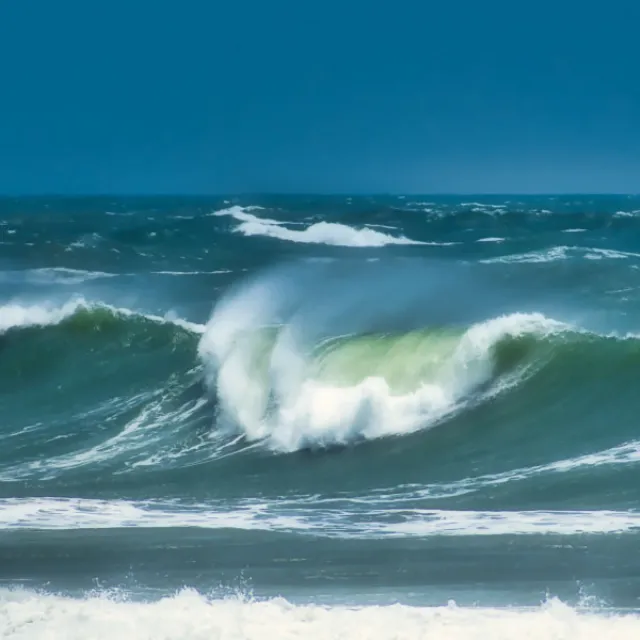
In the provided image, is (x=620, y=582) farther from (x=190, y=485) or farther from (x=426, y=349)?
(x=426, y=349)

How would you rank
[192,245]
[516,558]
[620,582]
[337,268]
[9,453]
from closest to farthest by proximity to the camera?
[620,582] < [516,558] < [9,453] < [337,268] < [192,245]

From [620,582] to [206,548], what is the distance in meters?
1.97

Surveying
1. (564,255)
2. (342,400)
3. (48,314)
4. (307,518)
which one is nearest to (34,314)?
(48,314)

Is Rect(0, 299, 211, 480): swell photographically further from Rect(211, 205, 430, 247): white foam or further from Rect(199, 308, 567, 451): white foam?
Rect(211, 205, 430, 247): white foam

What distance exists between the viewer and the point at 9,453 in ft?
21.1

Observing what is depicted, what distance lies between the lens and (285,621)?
138 inches

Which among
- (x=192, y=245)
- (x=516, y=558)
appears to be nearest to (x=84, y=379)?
(x=516, y=558)

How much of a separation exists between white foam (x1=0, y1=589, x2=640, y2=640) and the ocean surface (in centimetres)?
1

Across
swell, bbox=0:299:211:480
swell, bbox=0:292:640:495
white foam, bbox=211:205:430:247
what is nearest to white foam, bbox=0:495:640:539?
swell, bbox=0:292:640:495

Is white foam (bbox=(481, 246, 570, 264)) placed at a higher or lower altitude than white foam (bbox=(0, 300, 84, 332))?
higher

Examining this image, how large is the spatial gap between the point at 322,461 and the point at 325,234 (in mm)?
13778

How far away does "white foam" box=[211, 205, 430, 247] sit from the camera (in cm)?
1903

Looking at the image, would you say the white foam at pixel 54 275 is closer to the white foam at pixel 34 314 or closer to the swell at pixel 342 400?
the white foam at pixel 34 314

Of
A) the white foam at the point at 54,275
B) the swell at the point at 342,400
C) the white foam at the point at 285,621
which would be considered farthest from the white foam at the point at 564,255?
the white foam at the point at 285,621
